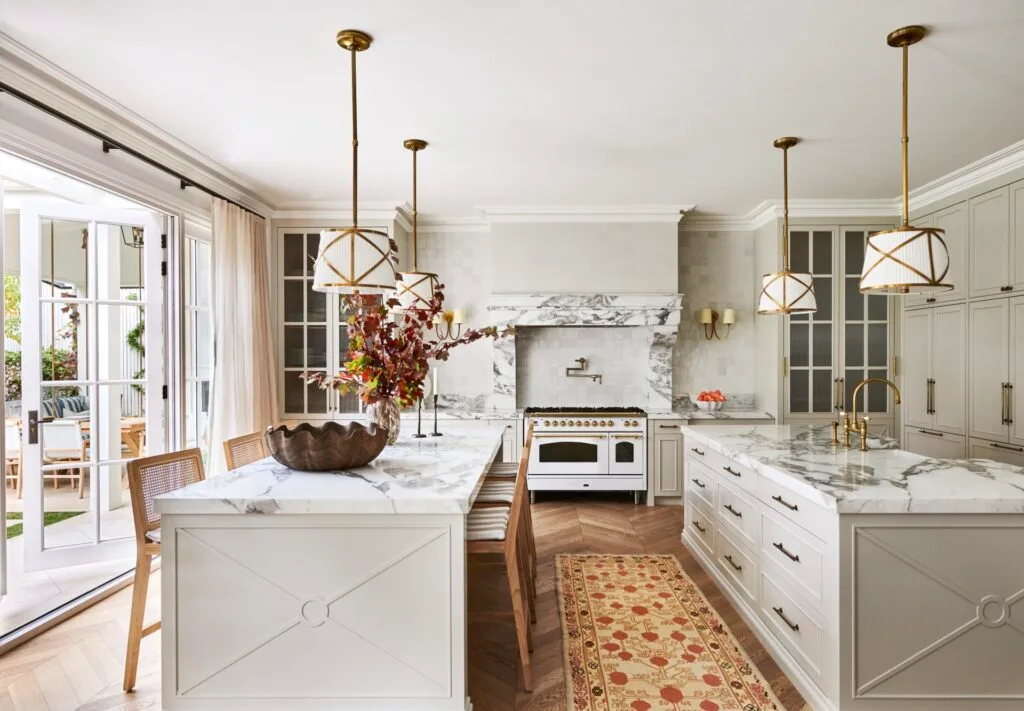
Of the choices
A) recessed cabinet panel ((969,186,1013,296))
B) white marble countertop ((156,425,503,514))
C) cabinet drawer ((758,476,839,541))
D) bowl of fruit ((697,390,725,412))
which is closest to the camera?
white marble countertop ((156,425,503,514))

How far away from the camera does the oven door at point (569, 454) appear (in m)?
4.96

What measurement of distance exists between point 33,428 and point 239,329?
4.53 ft

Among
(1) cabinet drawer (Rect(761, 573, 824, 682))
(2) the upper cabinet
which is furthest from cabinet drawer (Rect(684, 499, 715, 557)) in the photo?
(2) the upper cabinet

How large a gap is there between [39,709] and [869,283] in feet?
11.5

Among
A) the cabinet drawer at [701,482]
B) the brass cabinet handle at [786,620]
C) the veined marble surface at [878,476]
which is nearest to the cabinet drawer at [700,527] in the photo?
the cabinet drawer at [701,482]

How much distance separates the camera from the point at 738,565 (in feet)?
9.43

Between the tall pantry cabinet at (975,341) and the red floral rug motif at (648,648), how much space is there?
242cm

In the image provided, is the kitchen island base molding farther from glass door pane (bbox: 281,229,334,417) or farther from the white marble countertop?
glass door pane (bbox: 281,229,334,417)

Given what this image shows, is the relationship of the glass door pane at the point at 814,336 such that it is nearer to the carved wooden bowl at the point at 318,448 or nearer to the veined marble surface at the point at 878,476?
the veined marble surface at the point at 878,476

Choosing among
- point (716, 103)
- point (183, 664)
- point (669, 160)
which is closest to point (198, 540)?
point (183, 664)

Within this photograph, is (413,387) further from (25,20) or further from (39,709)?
(25,20)

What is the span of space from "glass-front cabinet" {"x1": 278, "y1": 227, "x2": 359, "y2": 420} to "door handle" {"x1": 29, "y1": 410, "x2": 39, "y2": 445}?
2.03 meters

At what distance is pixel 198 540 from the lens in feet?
6.13

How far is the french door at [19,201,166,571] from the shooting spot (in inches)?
119
